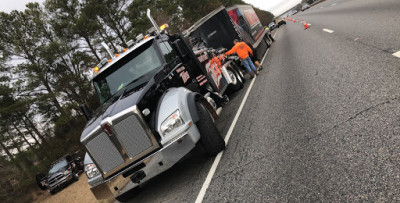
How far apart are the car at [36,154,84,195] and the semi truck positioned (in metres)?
11.5

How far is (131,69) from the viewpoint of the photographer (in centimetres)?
595

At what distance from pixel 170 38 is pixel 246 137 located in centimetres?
311

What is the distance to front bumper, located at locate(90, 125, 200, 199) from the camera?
4.48 m

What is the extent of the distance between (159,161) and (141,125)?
63 cm

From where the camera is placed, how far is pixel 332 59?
8.48m

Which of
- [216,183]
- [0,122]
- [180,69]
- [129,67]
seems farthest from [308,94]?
[0,122]

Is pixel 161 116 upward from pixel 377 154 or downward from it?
upward

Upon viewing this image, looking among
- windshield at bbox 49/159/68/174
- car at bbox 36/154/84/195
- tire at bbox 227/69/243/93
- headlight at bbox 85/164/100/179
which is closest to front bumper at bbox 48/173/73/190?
car at bbox 36/154/84/195

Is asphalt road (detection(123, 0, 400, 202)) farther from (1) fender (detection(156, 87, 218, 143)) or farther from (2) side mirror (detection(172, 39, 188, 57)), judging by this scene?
(2) side mirror (detection(172, 39, 188, 57))

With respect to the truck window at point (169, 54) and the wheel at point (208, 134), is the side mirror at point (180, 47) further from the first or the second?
the wheel at point (208, 134)

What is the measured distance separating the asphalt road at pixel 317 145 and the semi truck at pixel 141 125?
2.16 feet

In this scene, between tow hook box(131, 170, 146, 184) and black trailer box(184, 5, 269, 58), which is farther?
black trailer box(184, 5, 269, 58)

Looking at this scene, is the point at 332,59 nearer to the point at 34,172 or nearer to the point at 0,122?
the point at 34,172

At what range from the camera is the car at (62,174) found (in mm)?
15500
